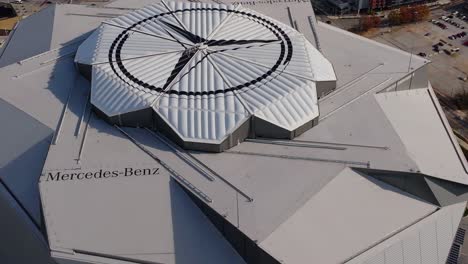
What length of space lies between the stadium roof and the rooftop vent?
1516 mm

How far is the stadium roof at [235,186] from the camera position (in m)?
38.4

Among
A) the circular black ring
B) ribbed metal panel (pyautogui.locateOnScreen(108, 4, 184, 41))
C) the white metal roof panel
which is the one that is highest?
ribbed metal panel (pyautogui.locateOnScreen(108, 4, 184, 41))

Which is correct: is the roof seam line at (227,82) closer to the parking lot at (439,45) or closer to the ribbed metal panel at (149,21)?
the ribbed metal panel at (149,21)

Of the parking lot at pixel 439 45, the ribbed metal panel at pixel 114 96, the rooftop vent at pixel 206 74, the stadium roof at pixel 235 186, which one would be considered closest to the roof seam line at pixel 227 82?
the rooftop vent at pixel 206 74

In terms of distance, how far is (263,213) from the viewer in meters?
38.8

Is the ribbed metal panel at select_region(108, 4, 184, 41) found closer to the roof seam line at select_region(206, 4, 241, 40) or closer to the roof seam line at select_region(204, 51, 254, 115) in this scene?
the roof seam line at select_region(206, 4, 241, 40)

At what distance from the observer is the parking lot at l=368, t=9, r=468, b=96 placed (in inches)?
3484

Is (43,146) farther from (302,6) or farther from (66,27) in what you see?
(302,6)

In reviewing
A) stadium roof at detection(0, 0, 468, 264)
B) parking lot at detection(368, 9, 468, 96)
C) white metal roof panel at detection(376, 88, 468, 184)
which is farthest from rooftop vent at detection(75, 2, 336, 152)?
parking lot at detection(368, 9, 468, 96)

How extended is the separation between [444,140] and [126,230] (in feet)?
98.1

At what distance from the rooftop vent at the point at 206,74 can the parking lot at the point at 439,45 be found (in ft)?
142

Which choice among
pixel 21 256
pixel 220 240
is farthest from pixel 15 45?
pixel 220 240

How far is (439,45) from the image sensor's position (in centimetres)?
9731

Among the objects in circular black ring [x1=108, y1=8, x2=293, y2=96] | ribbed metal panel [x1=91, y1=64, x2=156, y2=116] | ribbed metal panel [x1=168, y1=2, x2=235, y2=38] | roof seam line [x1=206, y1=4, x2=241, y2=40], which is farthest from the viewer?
ribbed metal panel [x1=168, y1=2, x2=235, y2=38]
